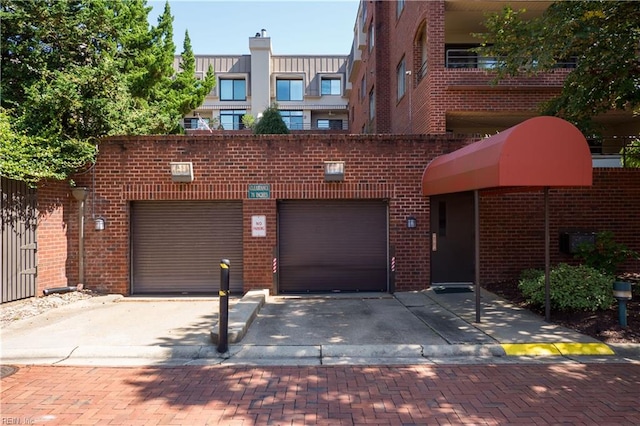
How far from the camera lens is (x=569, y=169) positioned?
6.71 metres

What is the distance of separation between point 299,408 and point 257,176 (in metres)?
6.63

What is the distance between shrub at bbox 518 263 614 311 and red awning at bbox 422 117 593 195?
2.06 m

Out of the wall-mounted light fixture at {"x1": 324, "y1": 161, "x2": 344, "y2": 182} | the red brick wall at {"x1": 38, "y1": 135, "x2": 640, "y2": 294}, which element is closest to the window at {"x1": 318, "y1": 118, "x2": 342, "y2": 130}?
the red brick wall at {"x1": 38, "y1": 135, "x2": 640, "y2": 294}

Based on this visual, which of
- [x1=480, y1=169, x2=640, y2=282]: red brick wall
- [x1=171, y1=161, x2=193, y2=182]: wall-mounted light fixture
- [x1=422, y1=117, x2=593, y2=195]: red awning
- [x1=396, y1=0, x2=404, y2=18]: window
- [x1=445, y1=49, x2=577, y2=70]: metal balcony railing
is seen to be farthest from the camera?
[x1=396, y1=0, x2=404, y2=18]: window

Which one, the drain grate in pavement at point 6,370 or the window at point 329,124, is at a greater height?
the window at point 329,124

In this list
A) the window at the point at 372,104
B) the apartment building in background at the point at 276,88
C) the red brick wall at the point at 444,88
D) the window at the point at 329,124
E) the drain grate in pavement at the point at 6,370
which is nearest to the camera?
the drain grate in pavement at the point at 6,370

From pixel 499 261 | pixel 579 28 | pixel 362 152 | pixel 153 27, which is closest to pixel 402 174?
pixel 362 152

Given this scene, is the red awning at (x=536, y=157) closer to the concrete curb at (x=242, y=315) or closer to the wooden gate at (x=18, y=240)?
the concrete curb at (x=242, y=315)

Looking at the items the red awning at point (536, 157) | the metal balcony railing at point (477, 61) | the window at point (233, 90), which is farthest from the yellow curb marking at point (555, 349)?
the window at point (233, 90)

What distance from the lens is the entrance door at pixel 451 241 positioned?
1049 centimetres

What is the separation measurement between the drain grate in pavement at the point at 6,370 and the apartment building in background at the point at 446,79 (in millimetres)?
11021

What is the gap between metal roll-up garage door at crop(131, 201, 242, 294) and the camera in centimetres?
1032

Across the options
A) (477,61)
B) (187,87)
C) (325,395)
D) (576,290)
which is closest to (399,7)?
(477,61)

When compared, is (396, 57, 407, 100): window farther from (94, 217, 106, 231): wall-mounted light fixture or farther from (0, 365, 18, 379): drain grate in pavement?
(0, 365, 18, 379): drain grate in pavement
